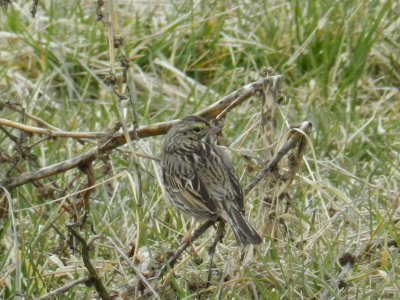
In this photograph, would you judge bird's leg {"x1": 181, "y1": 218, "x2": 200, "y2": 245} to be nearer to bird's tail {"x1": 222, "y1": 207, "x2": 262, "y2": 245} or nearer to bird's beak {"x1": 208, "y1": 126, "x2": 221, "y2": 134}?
bird's tail {"x1": 222, "y1": 207, "x2": 262, "y2": 245}

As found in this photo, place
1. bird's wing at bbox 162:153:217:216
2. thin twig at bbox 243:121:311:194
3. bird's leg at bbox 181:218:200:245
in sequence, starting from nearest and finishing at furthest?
bird's leg at bbox 181:218:200:245
thin twig at bbox 243:121:311:194
bird's wing at bbox 162:153:217:216

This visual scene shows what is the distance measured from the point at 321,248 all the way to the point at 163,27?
3.56 meters

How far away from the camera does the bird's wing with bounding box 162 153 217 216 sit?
5.63m

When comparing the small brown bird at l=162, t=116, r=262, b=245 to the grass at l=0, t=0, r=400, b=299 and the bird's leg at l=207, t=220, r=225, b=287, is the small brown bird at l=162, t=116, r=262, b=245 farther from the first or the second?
the grass at l=0, t=0, r=400, b=299

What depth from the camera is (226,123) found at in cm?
797

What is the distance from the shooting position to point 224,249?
581cm

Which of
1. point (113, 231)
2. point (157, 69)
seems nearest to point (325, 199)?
point (113, 231)

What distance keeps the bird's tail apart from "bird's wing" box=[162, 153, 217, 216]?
12cm

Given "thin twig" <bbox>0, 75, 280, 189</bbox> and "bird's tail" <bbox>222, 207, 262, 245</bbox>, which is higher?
"thin twig" <bbox>0, 75, 280, 189</bbox>

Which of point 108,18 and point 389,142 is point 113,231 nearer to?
point 108,18

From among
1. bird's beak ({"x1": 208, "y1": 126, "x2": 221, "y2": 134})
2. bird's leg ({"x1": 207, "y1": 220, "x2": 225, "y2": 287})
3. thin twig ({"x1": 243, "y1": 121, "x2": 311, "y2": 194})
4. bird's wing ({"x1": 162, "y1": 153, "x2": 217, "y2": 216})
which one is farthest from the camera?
bird's beak ({"x1": 208, "y1": 126, "x2": 221, "y2": 134})

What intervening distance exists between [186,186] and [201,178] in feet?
0.42

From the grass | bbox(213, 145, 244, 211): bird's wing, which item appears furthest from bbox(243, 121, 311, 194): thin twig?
the grass

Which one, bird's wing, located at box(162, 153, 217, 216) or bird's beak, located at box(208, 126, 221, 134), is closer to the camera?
bird's wing, located at box(162, 153, 217, 216)
